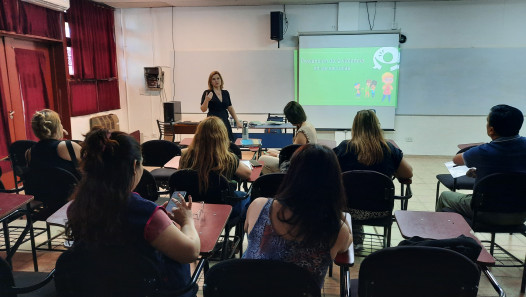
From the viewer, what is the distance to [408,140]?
6.98 m

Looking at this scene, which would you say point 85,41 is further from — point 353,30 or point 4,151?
point 353,30

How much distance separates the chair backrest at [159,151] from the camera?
3.84 metres

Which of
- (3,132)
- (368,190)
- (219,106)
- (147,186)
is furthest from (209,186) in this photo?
(3,132)

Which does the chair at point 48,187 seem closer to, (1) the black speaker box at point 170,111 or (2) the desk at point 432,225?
(2) the desk at point 432,225

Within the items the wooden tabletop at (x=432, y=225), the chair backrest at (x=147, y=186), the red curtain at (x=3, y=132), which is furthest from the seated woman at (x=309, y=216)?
the red curtain at (x=3, y=132)

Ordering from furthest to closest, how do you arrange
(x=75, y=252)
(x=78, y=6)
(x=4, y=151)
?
(x=78, y=6) < (x=4, y=151) < (x=75, y=252)

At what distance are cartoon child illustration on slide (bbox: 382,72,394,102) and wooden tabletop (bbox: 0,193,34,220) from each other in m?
6.03

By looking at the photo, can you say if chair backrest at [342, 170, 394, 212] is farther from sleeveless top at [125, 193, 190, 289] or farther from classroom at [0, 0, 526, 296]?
classroom at [0, 0, 526, 296]

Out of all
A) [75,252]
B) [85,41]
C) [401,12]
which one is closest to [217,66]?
[85,41]

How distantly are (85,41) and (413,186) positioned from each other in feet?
19.8

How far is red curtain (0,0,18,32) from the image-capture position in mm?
4754

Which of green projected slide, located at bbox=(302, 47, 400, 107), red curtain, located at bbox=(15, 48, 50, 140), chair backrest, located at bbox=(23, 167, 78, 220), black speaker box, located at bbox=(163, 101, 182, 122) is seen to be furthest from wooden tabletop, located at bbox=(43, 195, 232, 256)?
green projected slide, located at bbox=(302, 47, 400, 107)

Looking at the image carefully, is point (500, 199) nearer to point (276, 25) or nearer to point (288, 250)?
point (288, 250)

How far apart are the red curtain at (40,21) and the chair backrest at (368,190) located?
5.11 metres
